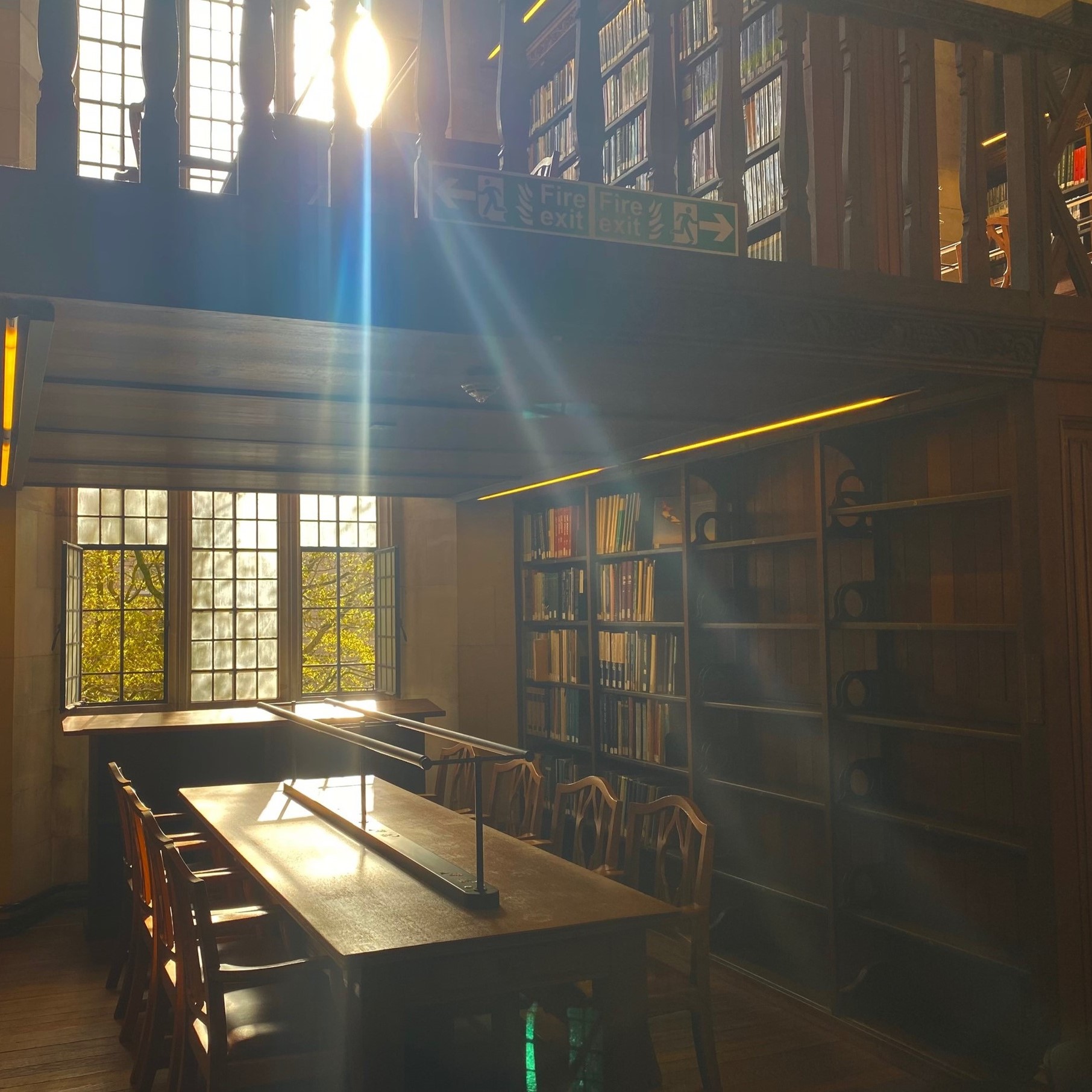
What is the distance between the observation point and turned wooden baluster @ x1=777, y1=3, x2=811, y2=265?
330 centimetres

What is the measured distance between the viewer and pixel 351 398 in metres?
4.21

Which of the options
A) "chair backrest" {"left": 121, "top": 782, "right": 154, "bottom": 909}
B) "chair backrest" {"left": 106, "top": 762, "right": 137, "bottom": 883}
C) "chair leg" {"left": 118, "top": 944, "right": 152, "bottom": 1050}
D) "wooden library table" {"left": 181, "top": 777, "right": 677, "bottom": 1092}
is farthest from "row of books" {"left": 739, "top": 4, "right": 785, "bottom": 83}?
"chair leg" {"left": 118, "top": 944, "right": 152, "bottom": 1050}

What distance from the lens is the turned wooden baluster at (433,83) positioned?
2846mm

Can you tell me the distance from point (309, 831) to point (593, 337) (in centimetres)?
241

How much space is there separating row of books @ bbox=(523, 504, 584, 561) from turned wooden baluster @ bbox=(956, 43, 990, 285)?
3.47 m

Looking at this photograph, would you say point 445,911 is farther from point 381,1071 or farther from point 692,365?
point 692,365

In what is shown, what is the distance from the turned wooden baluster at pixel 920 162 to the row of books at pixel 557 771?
3.91m

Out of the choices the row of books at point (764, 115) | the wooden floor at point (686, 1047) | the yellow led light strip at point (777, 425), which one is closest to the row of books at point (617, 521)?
the yellow led light strip at point (777, 425)

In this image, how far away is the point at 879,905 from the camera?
445 cm

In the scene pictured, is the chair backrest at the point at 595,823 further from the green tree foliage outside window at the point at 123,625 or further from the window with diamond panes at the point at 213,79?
the window with diamond panes at the point at 213,79

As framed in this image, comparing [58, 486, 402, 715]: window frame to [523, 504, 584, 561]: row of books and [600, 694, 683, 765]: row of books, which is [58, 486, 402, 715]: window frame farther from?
[600, 694, 683, 765]: row of books

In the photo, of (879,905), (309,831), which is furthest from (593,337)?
(879,905)

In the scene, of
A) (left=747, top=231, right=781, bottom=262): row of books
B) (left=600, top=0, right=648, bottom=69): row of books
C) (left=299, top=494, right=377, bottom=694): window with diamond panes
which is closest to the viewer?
(left=747, top=231, right=781, bottom=262): row of books

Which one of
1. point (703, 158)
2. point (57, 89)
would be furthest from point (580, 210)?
point (703, 158)
